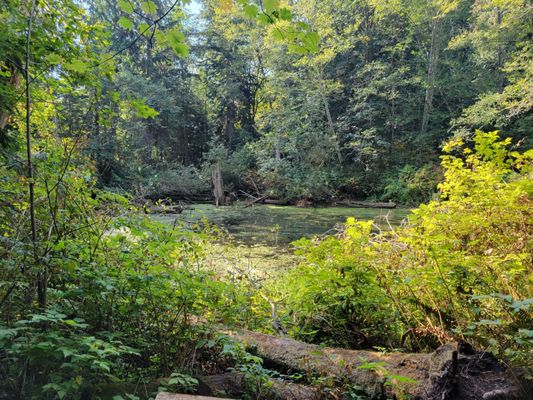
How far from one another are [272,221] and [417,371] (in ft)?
32.8

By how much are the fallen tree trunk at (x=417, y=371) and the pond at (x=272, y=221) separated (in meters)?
4.55

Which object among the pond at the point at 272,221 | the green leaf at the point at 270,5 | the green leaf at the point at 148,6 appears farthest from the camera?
the pond at the point at 272,221

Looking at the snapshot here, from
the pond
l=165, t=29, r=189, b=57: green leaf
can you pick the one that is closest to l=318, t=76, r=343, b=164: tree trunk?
the pond

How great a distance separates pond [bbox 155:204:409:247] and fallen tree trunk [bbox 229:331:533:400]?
14.9 feet

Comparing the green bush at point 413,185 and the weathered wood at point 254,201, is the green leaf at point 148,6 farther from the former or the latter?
the green bush at point 413,185

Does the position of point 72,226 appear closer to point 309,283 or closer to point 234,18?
point 309,283

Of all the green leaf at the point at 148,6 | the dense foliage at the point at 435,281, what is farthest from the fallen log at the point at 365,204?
the green leaf at the point at 148,6

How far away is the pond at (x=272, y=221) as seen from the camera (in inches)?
349

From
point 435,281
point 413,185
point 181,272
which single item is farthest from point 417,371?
point 413,185

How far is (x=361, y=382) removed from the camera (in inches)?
81.6

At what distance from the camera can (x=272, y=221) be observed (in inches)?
472

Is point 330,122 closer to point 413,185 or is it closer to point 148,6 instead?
point 413,185

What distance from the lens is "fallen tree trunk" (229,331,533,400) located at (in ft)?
5.87

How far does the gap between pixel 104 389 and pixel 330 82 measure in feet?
62.6
